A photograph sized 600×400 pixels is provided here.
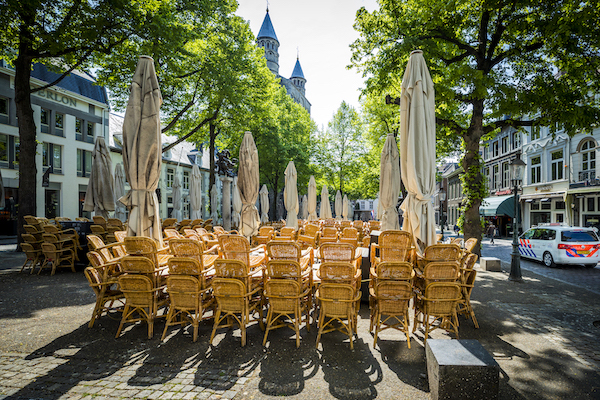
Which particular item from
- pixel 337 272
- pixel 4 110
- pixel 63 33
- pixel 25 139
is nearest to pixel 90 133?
pixel 4 110

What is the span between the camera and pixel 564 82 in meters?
10.4

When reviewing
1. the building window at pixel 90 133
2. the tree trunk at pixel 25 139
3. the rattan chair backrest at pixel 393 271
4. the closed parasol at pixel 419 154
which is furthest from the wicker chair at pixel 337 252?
the building window at pixel 90 133

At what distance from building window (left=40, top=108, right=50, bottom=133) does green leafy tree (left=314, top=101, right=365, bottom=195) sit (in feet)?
76.2

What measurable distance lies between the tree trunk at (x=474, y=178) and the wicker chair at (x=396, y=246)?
6528 mm

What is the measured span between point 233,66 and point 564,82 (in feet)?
45.0

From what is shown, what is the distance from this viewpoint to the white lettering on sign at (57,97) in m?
25.0

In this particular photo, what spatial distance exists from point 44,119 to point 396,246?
1205 inches

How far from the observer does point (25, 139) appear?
37.7 ft

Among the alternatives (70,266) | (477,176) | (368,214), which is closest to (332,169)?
(477,176)

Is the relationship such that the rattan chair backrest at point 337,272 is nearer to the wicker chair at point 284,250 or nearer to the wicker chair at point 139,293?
the wicker chair at point 284,250

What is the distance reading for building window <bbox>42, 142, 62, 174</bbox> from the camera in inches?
994

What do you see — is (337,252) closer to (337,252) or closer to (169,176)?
(337,252)

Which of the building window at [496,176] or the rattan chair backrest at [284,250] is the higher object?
the building window at [496,176]

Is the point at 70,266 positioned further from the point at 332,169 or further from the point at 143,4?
the point at 332,169
